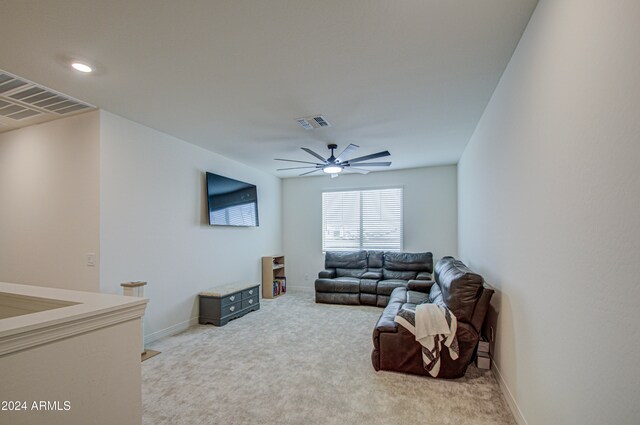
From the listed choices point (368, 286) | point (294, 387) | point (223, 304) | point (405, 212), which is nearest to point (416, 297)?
point (368, 286)

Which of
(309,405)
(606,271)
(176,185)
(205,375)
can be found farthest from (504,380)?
(176,185)

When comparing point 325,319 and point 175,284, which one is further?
point 325,319

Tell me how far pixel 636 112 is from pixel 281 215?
6.92 metres

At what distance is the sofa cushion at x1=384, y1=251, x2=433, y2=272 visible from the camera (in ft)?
19.9

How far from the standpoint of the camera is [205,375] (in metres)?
2.96

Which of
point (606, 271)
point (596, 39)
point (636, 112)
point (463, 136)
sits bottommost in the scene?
point (606, 271)

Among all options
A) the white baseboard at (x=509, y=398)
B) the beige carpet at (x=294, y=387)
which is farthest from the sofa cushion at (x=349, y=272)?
the white baseboard at (x=509, y=398)

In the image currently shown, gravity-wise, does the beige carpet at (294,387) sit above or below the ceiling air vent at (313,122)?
below

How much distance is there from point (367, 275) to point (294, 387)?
3615 millimetres

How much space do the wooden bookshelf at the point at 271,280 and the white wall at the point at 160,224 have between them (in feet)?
3.08

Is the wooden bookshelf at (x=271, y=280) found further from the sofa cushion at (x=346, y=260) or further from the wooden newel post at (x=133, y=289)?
the wooden newel post at (x=133, y=289)

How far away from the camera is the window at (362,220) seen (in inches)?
267

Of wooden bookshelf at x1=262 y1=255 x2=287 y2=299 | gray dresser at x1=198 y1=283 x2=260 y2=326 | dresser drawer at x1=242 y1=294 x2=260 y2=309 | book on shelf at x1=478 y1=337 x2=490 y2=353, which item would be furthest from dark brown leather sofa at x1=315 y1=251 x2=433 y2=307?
book on shelf at x1=478 y1=337 x2=490 y2=353

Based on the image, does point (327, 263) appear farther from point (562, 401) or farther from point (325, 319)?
point (562, 401)
